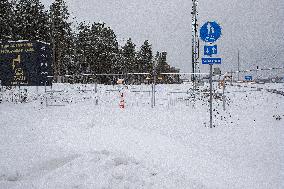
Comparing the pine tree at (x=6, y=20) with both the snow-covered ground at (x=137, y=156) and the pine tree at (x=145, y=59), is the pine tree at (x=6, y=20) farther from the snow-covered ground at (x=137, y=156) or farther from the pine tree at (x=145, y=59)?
Answer: the pine tree at (x=145, y=59)

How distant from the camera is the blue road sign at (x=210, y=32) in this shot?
900cm

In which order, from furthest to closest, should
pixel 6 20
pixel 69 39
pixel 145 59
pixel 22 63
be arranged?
pixel 145 59, pixel 69 39, pixel 6 20, pixel 22 63

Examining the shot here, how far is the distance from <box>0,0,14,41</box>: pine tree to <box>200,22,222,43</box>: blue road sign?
34.1m

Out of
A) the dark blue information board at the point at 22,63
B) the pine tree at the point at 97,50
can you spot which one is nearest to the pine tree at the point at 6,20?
the pine tree at the point at 97,50


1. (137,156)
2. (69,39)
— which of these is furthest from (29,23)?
(137,156)

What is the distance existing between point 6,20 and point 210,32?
38.4 metres

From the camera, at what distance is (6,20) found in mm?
39719

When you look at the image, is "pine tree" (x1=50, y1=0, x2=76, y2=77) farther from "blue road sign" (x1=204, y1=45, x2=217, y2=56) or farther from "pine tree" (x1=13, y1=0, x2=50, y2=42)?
"blue road sign" (x1=204, y1=45, x2=217, y2=56)

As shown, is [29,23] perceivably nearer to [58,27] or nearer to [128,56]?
[58,27]

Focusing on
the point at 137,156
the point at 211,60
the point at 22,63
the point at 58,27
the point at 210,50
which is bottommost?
the point at 137,156

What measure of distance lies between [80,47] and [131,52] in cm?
1578

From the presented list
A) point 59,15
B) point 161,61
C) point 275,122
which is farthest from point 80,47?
point 275,122

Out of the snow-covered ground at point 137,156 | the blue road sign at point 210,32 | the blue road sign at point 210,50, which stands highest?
the blue road sign at point 210,32

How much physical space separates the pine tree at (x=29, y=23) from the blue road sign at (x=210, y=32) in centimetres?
3766
